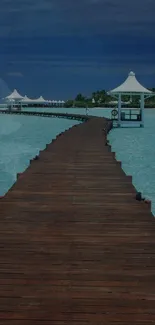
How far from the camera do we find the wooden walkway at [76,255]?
406cm

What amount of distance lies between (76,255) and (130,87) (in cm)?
3312

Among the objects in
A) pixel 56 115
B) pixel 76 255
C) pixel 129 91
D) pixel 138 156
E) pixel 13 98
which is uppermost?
pixel 129 91

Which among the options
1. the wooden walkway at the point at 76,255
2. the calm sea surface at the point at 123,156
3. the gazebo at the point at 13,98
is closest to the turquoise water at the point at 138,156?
the calm sea surface at the point at 123,156

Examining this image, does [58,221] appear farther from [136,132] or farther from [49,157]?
[136,132]

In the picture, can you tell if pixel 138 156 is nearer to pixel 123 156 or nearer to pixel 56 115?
pixel 123 156

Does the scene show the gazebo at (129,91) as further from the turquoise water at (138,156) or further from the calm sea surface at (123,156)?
the calm sea surface at (123,156)

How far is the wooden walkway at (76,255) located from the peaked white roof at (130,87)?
27665 millimetres

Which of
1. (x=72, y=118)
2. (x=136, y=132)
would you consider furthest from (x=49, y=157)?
(x=72, y=118)

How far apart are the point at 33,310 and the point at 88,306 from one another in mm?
414

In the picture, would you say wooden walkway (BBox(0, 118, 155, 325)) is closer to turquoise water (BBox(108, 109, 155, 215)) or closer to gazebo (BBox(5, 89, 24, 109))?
turquoise water (BBox(108, 109, 155, 215))

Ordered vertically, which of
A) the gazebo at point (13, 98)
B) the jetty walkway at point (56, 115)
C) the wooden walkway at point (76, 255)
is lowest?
the jetty walkway at point (56, 115)

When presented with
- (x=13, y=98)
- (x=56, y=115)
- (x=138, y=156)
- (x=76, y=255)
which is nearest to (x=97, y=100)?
(x=13, y=98)

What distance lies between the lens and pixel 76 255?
17.8 ft

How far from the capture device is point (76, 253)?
5504mm
